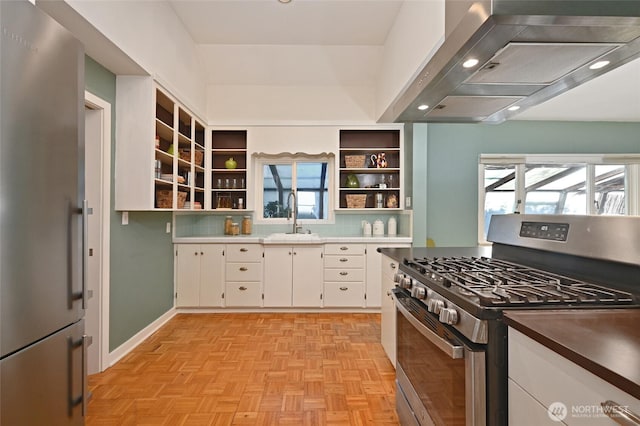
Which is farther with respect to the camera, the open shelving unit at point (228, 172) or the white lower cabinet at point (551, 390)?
the open shelving unit at point (228, 172)

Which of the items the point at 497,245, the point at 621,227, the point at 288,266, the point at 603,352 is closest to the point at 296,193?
the point at 288,266

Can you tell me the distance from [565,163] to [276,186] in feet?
13.4

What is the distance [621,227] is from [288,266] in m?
3.23

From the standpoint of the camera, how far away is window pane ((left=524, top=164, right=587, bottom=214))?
475 centimetres

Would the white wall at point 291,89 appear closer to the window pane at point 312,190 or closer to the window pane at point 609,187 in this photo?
the window pane at point 312,190

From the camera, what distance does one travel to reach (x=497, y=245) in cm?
193

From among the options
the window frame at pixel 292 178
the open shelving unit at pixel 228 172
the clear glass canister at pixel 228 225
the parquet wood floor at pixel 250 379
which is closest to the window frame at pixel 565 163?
the window frame at pixel 292 178

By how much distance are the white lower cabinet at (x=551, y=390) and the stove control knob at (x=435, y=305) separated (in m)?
0.30

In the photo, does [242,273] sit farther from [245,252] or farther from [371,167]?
[371,167]

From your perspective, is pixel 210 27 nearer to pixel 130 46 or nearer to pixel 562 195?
pixel 130 46

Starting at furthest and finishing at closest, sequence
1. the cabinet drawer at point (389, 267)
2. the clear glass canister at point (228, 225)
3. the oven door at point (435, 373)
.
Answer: the clear glass canister at point (228, 225), the cabinet drawer at point (389, 267), the oven door at point (435, 373)

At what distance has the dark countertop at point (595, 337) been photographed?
2.05 feet

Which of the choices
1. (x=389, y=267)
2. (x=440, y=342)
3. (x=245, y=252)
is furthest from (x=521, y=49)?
(x=245, y=252)

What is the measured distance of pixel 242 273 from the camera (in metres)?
3.98
